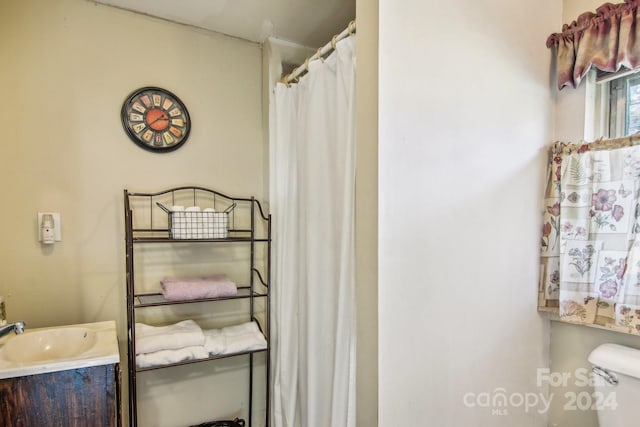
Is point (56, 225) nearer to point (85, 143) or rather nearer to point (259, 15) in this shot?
point (85, 143)

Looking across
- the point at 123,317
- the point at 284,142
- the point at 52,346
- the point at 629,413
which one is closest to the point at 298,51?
the point at 284,142

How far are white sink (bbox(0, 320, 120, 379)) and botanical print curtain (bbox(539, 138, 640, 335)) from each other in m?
1.84

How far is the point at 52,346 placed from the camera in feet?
4.57

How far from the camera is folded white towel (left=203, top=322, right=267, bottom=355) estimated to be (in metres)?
1.70

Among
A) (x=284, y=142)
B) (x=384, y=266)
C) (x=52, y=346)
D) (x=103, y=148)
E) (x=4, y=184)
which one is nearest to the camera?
(x=384, y=266)

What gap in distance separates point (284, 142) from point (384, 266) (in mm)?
1071

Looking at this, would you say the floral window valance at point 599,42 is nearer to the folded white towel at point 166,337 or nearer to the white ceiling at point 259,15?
the white ceiling at point 259,15

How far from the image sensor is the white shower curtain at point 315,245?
4.49ft

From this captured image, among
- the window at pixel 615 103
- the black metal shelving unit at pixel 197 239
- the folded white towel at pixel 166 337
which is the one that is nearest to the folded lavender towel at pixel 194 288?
the black metal shelving unit at pixel 197 239

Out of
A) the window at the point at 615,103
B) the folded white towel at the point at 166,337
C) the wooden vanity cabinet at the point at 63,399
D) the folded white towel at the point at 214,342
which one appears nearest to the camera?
the wooden vanity cabinet at the point at 63,399

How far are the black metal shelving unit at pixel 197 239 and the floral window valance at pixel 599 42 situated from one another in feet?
5.30

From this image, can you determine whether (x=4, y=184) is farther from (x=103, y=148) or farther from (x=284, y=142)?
(x=284, y=142)

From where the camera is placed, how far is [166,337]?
160 cm

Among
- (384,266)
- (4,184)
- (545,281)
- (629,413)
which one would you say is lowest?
(629,413)
